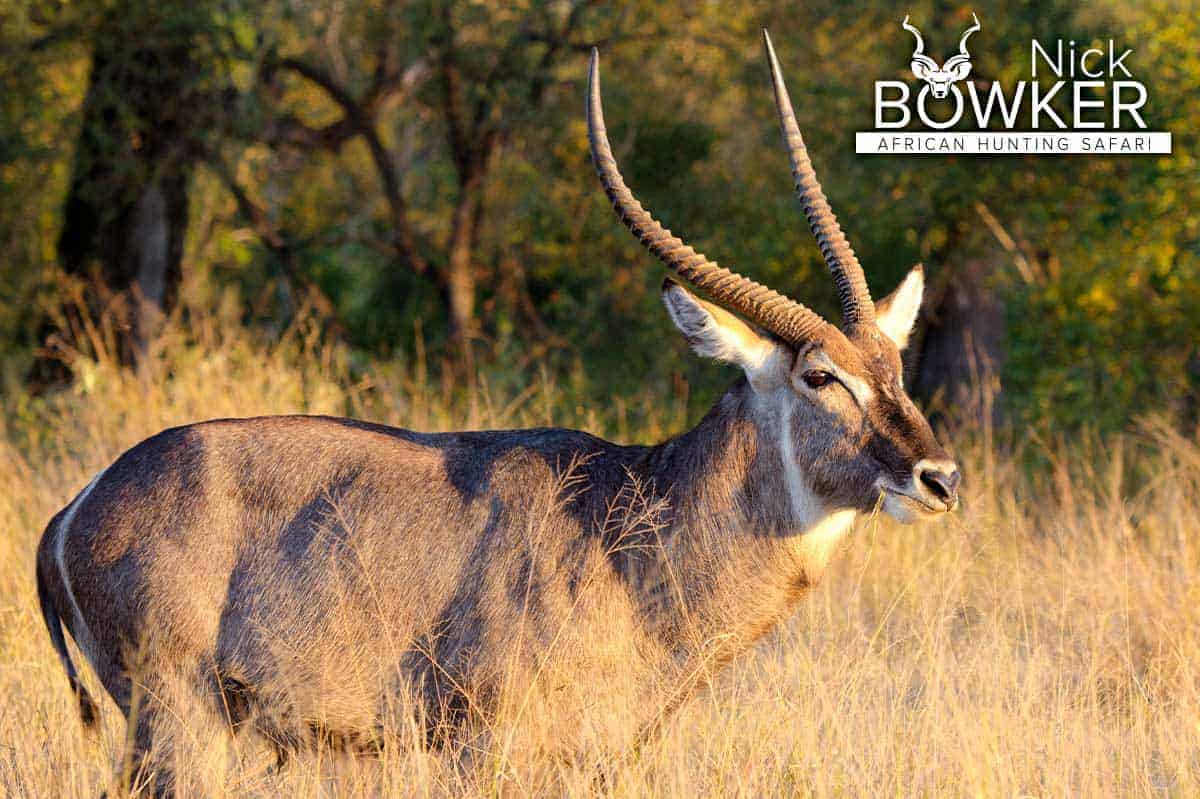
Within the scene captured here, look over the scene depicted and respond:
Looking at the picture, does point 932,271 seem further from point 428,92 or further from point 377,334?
point 377,334

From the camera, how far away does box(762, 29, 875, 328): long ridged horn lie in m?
4.95

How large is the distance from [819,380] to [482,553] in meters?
1.18

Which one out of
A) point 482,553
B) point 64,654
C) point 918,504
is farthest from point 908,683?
point 64,654

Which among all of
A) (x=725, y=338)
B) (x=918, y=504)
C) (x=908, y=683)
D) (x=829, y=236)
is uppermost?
(x=829, y=236)

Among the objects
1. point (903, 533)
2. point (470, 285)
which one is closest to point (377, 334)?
point (470, 285)

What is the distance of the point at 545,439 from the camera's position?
505 cm

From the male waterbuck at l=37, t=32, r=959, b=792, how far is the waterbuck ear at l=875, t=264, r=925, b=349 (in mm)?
301

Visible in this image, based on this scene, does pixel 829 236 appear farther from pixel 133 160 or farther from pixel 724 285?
pixel 133 160

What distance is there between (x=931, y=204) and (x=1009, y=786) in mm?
7902

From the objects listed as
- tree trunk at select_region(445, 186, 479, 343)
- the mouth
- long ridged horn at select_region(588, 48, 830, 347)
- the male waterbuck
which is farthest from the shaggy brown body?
tree trunk at select_region(445, 186, 479, 343)

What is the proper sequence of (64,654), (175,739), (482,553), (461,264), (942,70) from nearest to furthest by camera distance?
(175,739)
(482,553)
(64,654)
(942,70)
(461,264)

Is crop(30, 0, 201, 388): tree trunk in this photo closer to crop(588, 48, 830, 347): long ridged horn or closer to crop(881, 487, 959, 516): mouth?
crop(588, 48, 830, 347): long ridged horn

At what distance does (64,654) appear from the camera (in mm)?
4793

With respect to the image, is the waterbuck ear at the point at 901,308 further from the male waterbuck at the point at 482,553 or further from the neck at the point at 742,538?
the neck at the point at 742,538
